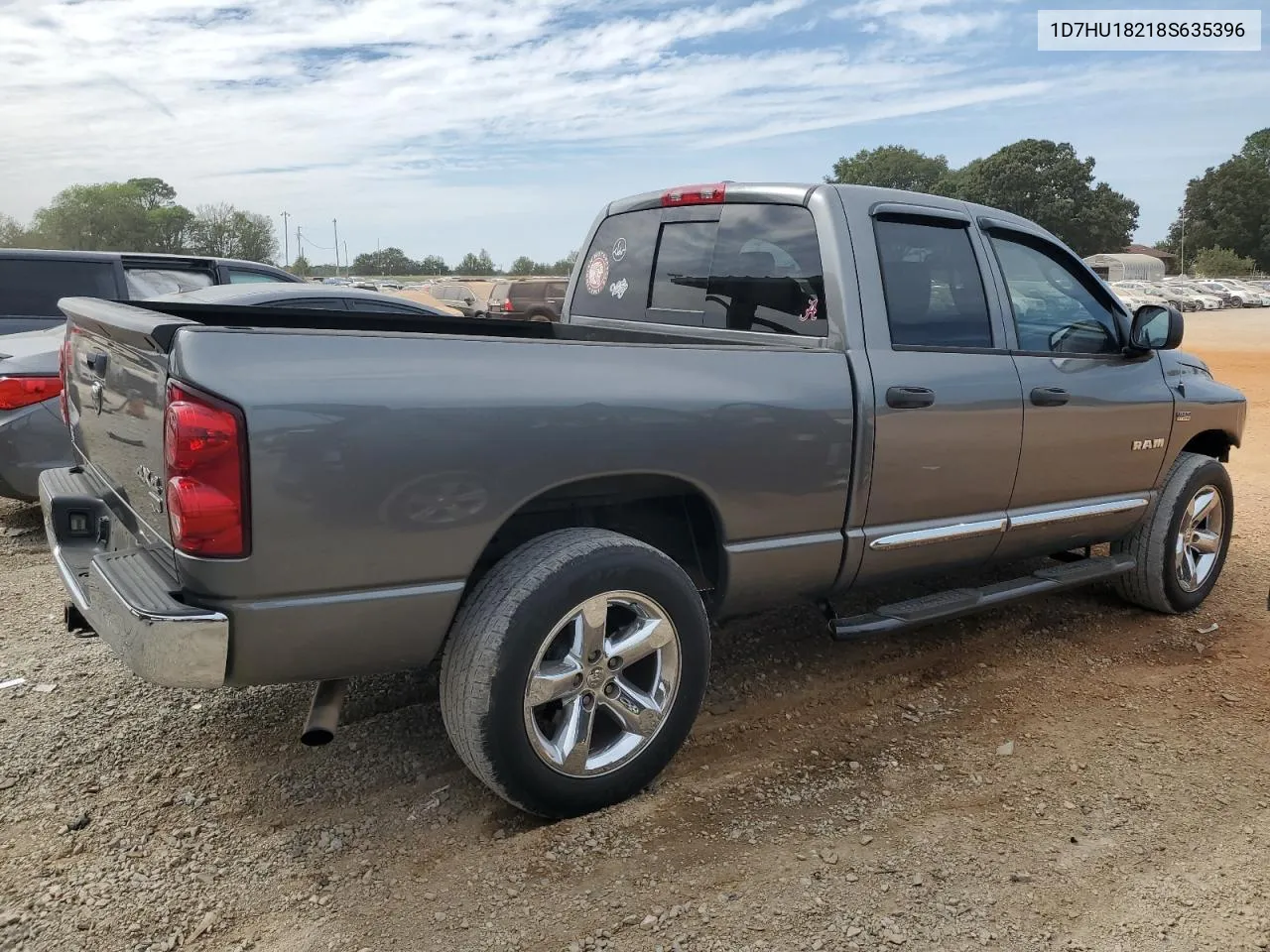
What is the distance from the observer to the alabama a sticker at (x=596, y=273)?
14.7ft

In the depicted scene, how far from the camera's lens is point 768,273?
3660 mm

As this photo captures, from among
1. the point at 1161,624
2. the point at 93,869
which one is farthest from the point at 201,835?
the point at 1161,624

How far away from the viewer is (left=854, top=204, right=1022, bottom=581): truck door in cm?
341

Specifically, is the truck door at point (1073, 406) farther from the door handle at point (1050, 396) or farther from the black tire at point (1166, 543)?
the black tire at point (1166, 543)

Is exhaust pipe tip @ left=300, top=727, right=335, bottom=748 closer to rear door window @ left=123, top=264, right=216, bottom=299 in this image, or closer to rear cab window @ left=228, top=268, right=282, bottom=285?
rear door window @ left=123, top=264, right=216, bottom=299

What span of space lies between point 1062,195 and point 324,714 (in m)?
96.0

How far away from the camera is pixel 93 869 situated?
2615 millimetres

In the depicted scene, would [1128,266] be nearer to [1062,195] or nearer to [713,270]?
[1062,195]

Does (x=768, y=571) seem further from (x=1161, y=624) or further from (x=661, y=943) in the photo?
(x=1161, y=624)

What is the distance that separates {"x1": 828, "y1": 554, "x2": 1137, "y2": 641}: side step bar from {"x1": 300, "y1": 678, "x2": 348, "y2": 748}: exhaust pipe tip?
1.69 m

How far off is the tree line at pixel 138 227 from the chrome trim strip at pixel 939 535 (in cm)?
6821

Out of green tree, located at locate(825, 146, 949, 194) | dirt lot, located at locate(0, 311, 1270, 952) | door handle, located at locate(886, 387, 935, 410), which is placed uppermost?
green tree, located at locate(825, 146, 949, 194)

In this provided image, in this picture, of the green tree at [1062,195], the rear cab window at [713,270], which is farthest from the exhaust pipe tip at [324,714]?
the green tree at [1062,195]

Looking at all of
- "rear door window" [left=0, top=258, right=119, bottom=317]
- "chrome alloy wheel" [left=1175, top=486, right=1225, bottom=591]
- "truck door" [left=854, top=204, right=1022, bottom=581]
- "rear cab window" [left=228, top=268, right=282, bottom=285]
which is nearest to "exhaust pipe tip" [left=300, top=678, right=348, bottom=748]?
"truck door" [left=854, top=204, right=1022, bottom=581]
